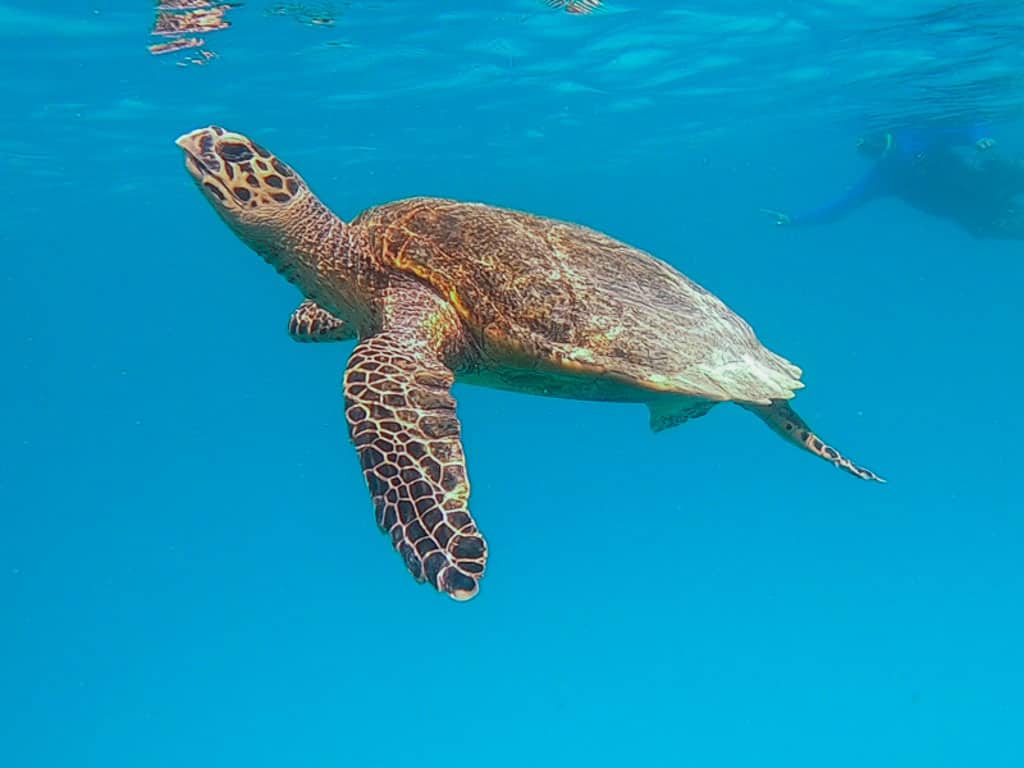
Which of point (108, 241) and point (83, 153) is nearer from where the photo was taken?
point (83, 153)

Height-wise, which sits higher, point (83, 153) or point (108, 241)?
point (83, 153)

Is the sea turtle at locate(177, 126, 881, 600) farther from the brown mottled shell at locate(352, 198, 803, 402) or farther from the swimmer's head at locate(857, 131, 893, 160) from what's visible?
the swimmer's head at locate(857, 131, 893, 160)

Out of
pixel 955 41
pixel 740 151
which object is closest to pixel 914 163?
pixel 955 41

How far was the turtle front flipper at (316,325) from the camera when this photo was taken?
6621 millimetres

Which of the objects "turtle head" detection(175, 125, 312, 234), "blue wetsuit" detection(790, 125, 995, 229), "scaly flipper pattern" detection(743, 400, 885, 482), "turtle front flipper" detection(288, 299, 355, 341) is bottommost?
"blue wetsuit" detection(790, 125, 995, 229)

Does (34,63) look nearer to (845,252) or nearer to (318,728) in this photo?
(318,728)

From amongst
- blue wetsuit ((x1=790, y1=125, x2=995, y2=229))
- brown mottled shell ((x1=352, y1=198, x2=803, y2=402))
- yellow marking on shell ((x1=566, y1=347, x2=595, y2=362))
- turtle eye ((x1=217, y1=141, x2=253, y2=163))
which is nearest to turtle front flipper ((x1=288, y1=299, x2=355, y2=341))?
brown mottled shell ((x1=352, y1=198, x2=803, y2=402))

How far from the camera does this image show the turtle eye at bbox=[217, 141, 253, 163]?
5.13m

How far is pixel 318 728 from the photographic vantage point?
101 ft

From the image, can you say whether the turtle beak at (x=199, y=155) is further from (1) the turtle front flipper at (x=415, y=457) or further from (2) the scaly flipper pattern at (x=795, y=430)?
(2) the scaly flipper pattern at (x=795, y=430)

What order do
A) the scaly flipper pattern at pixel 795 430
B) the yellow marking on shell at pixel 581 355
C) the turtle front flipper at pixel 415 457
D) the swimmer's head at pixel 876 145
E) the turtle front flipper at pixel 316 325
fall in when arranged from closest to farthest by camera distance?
the turtle front flipper at pixel 415 457
the yellow marking on shell at pixel 581 355
the scaly flipper pattern at pixel 795 430
the turtle front flipper at pixel 316 325
the swimmer's head at pixel 876 145

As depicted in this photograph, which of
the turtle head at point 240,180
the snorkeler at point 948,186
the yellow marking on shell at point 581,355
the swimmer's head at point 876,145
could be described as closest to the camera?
the yellow marking on shell at point 581,355

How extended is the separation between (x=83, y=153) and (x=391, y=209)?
2010 cm

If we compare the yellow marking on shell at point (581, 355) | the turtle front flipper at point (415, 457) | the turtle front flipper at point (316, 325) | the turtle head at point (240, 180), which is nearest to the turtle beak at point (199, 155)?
the turtle head at point (240, 180)
